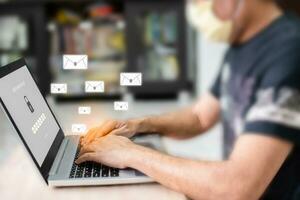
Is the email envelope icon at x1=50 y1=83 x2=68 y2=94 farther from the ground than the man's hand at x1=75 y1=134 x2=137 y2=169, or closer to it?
farther from the ground

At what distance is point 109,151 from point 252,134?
0.29 m

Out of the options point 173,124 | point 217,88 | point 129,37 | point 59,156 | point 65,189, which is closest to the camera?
point 65,189

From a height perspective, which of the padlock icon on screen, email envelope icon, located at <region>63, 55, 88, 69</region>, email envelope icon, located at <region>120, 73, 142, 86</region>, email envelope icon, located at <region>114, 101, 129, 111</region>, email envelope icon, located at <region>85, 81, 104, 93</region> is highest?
email envelope icon, located at <region>63, 55, 88, 69</region>

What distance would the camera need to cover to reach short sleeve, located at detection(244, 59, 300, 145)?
93 centimetres

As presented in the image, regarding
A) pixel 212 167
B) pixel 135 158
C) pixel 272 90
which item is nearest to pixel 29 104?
pixel 135 158

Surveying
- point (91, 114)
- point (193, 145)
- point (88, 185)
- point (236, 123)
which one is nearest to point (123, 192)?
point (88, 185)

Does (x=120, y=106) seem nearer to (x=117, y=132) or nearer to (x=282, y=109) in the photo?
(x=117, y=132)

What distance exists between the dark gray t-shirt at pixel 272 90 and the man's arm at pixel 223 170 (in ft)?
0.12

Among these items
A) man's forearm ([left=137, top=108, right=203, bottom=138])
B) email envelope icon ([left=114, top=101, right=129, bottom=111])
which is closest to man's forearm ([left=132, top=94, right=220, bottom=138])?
man's forearm ([left=137, top=108, right=203, bottom=138])

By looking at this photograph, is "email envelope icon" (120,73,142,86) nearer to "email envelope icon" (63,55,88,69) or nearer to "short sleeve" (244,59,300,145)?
"email envelope icon" (63,55,88,69)

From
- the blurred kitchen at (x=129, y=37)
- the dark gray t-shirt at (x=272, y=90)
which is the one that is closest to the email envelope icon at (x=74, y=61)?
the dark gray t-shirt at (x=272, y=90)

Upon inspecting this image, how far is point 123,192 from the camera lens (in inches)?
33.8

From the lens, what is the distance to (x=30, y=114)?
91cm

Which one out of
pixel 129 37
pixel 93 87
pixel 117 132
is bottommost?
pixel 129 37
